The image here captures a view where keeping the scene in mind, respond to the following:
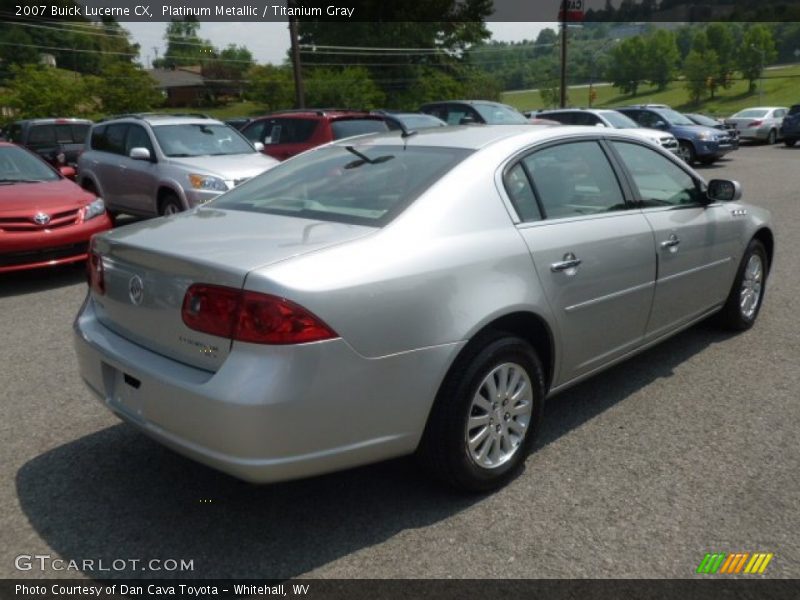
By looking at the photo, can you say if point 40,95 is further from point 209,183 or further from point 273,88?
point 209,183

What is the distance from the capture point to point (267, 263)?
2619 mm

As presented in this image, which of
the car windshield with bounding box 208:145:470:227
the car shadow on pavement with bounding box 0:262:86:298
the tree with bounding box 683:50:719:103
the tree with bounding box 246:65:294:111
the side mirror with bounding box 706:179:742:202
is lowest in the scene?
the car shadow on pavement with bounding box 0:262:86:298

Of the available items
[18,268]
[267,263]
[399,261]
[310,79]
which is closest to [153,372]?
[267,263]

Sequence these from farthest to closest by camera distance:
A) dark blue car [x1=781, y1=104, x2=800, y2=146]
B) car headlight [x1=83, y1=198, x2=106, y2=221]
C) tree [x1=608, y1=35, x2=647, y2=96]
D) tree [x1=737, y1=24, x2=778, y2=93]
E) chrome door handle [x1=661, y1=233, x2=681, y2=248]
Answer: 1. tree [x1=608, y1=35, x2=647, y2=96]
2. tree [x1=737, y1=24, x2=778, y2=93]
3. dark blue car [x1=781, y1=104, x2=800, y2=146]
4. car headlight [x1=83, y1=198, x2=106, y2=221]
5. chrome door handle [x1=661, y1=233, x2=681, y2=248]

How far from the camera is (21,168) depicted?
27.0ft

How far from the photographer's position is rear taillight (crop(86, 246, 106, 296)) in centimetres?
323

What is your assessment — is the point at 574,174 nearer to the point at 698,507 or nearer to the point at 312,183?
the point at 312,183

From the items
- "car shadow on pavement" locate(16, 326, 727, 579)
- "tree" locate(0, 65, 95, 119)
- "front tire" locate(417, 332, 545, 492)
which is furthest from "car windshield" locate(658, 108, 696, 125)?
"tree" locate(0, 65, 95, 119)

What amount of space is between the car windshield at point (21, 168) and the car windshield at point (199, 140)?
5.08 ft

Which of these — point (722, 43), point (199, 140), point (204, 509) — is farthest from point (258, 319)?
point (722, 43)

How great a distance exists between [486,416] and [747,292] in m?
3.11

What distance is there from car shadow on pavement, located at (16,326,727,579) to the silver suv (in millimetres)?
5530

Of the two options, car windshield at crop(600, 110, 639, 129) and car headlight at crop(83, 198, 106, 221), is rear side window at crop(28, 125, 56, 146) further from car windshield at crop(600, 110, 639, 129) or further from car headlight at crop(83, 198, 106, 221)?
car windshield at crop(600, 110, 639, 129)

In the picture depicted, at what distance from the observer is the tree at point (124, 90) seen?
39.8 metres
